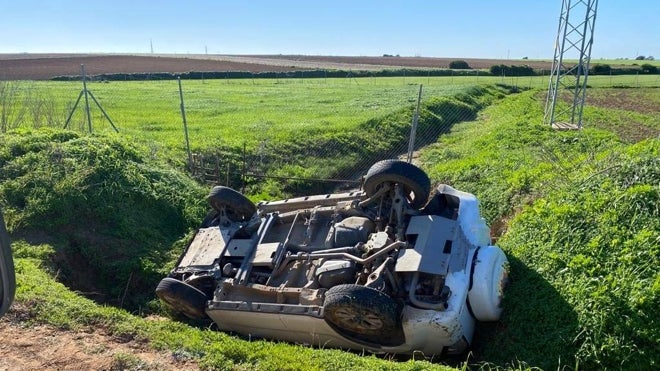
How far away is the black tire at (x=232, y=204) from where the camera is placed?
Answer: 7.88m

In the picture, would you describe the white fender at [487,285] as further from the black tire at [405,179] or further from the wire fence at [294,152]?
the wire fence at [294,152]

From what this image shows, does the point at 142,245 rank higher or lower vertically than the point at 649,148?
lower

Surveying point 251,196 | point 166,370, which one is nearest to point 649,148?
point 166,370

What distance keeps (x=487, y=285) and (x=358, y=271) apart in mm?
1374

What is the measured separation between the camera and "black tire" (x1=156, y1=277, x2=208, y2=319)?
6.29 metres

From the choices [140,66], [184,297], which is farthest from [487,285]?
[140,66]

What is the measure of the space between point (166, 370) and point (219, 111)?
18185 mm

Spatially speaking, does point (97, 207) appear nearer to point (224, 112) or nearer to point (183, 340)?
point (183, 340)

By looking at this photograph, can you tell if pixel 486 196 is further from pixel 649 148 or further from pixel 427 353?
pixel 427 353

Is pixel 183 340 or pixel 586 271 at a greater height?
pixel 586 271

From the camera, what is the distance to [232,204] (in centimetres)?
787

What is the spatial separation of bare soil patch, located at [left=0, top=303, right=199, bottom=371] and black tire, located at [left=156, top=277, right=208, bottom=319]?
100 cm

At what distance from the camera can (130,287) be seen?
7.72 meters

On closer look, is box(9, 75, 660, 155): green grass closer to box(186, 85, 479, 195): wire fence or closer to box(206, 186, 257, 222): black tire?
box(186, 85, 479, 195): wire fence
